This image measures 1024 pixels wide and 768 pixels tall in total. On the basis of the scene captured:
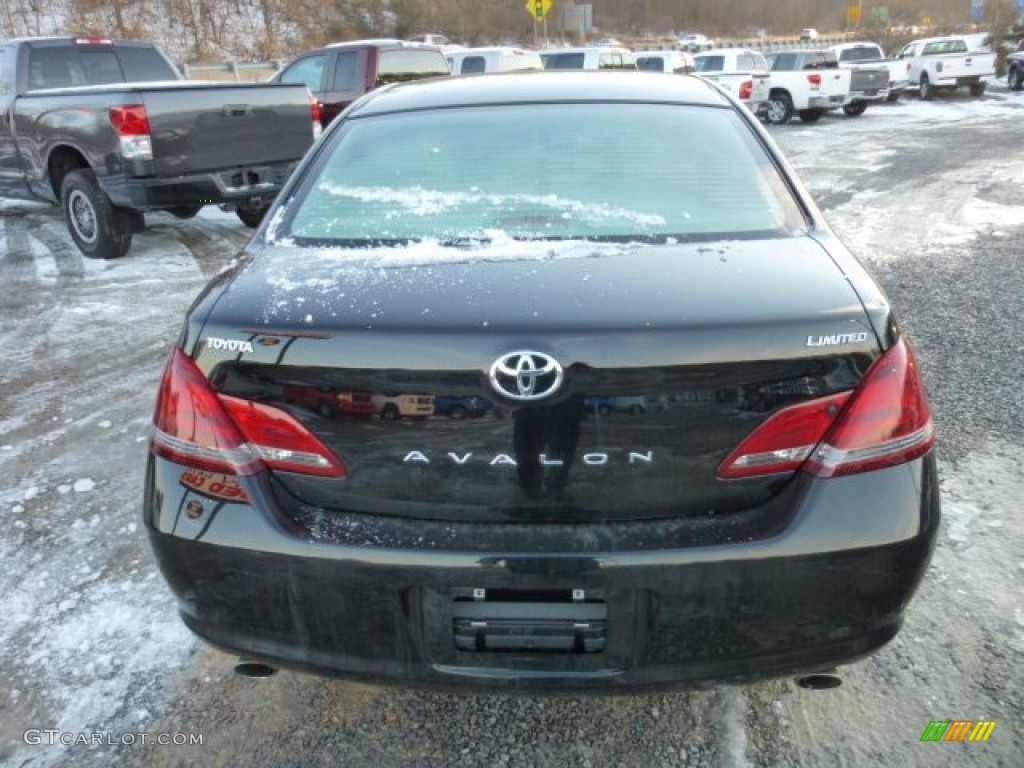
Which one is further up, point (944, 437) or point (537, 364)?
point (537, 364)

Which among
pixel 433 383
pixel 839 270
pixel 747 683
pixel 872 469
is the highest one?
pixel 839 270

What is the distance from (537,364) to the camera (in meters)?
1.65

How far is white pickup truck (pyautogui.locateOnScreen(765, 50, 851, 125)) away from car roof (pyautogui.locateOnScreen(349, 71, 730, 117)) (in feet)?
58.7

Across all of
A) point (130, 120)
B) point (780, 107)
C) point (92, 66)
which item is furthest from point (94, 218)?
point (780, 107)

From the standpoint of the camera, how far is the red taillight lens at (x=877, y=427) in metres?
1.72

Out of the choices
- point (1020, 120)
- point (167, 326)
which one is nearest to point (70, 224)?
point (167, 326)

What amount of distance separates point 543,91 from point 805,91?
60.6 ft

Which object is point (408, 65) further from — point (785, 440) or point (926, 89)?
point (926, 89)

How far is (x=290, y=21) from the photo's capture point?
45219 mm

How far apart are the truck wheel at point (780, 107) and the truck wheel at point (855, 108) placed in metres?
2.09

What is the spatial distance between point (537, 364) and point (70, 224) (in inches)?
288

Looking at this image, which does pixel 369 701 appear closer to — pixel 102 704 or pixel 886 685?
pixel 102 704

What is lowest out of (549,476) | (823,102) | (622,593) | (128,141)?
(622,593)

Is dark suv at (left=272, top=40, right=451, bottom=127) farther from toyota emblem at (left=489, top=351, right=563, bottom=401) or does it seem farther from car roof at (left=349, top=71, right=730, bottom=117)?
toyota emblem at (left=489, top=351, right=563, bottom=401)
